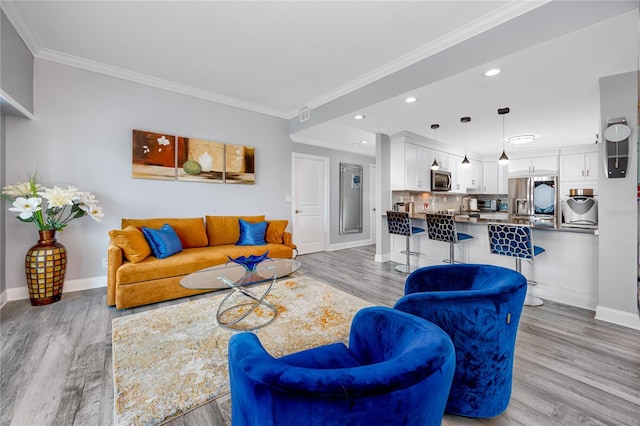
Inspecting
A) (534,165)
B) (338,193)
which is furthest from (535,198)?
(338,193)

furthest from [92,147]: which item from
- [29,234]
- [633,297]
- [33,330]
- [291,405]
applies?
[633,297]

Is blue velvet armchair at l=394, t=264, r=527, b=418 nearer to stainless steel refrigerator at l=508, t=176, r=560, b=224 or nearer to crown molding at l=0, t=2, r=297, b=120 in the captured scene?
crown molding at l=0, t=2, r=297, b=120

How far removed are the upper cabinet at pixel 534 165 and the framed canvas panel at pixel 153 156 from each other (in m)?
7.37

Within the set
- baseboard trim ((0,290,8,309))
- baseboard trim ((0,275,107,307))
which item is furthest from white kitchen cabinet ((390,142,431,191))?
baseboard trim ((0,290,8,309))

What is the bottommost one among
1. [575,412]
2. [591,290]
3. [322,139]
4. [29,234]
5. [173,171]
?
[575,412]

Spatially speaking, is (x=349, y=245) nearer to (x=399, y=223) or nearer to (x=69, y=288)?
(x=399, y=223)

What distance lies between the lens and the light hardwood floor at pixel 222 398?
4.52 ft

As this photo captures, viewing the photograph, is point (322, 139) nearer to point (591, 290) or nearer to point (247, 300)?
point (247, 300)

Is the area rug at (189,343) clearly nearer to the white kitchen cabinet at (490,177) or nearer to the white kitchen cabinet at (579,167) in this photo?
the white kitchen cabinet at (579,167)

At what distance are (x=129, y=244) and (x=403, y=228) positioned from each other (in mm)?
3585

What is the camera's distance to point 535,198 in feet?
19.3

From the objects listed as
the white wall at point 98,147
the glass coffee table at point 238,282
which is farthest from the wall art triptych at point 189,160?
the glass coffee table at point 238,282

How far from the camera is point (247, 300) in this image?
2.76m

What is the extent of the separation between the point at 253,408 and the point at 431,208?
20.6 feet
